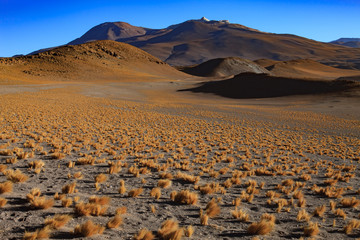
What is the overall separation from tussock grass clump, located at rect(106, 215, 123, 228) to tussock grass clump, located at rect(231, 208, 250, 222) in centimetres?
237

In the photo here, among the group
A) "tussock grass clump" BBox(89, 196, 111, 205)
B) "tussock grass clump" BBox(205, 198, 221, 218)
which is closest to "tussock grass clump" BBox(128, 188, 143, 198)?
"tussock grass clump" BBox(89, 196, 111, 205)

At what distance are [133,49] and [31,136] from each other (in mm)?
118514

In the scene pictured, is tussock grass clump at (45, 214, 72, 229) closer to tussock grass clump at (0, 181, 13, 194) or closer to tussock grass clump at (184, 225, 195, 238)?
tussock grass clump at (0, 181, 13, 194)

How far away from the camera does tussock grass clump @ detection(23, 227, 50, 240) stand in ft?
13.1

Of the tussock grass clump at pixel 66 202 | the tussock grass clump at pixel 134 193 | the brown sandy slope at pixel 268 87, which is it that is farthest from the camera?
the brown sandy slope at pixel 268 87

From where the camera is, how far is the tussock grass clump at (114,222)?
4659 millimetres

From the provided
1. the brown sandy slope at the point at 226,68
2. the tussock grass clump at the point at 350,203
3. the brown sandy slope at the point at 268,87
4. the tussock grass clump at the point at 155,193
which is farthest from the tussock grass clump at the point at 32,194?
the brown sandy slope at the point at 226,68

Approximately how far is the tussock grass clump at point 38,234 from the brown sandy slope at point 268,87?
58.5 m

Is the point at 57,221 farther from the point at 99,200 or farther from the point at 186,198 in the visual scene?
the point at 186,198

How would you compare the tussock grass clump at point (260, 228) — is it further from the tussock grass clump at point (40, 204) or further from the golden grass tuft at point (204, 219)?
the tussock grass clump at point (40, 204)

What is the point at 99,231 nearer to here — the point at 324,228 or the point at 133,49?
the point at 324,228

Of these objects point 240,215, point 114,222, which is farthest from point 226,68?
point 114,222

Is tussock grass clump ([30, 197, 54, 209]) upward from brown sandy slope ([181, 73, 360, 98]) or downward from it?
downward

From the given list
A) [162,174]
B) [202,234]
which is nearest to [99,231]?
[202,234]
